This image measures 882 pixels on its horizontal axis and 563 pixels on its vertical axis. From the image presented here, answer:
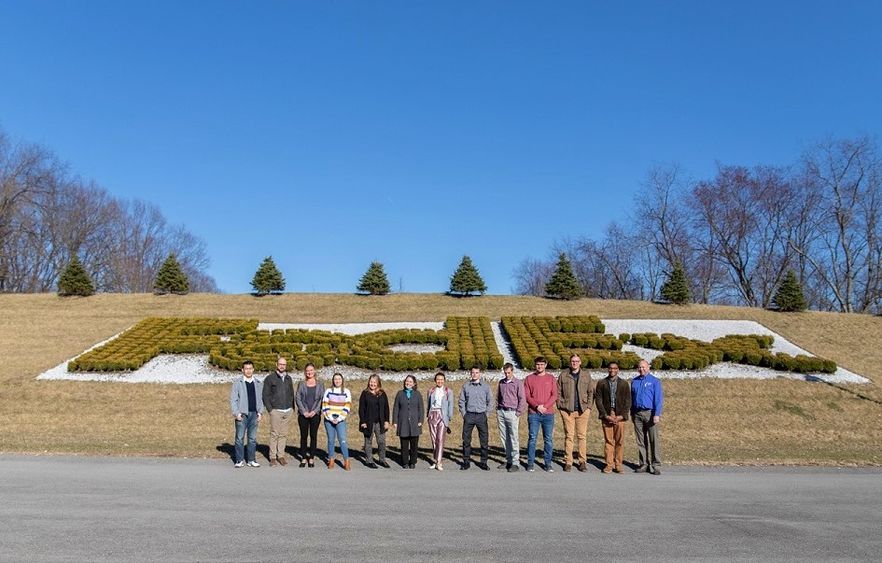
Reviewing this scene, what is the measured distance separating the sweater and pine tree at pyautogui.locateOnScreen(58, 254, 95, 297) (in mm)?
28487

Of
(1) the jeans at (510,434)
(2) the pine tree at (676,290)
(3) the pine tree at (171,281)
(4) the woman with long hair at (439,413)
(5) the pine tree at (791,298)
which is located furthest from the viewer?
(3) the pine tree at (171,281)

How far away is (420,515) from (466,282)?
27.9 m

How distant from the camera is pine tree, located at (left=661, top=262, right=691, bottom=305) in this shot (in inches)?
1346

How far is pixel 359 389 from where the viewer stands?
71.2 feet

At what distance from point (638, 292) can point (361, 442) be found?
57.0 m

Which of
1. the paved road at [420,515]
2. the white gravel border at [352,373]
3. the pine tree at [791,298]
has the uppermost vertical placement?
the pine tree at [791,298]

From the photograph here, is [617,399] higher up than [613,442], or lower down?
higher up

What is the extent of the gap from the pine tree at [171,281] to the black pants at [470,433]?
28386 mm

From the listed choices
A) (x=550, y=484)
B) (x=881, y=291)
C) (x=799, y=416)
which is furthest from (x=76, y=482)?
(x=881, y=291)

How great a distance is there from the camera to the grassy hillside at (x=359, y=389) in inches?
609

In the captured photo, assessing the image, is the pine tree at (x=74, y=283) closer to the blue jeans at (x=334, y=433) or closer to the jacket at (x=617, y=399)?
the blue jeans at (x=334, y=433)

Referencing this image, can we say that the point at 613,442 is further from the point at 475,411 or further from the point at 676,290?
the point at 676,290

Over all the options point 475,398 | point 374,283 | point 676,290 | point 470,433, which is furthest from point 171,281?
point 470,433

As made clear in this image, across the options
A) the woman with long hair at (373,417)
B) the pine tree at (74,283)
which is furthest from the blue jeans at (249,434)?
the pine tree at (74,283)
